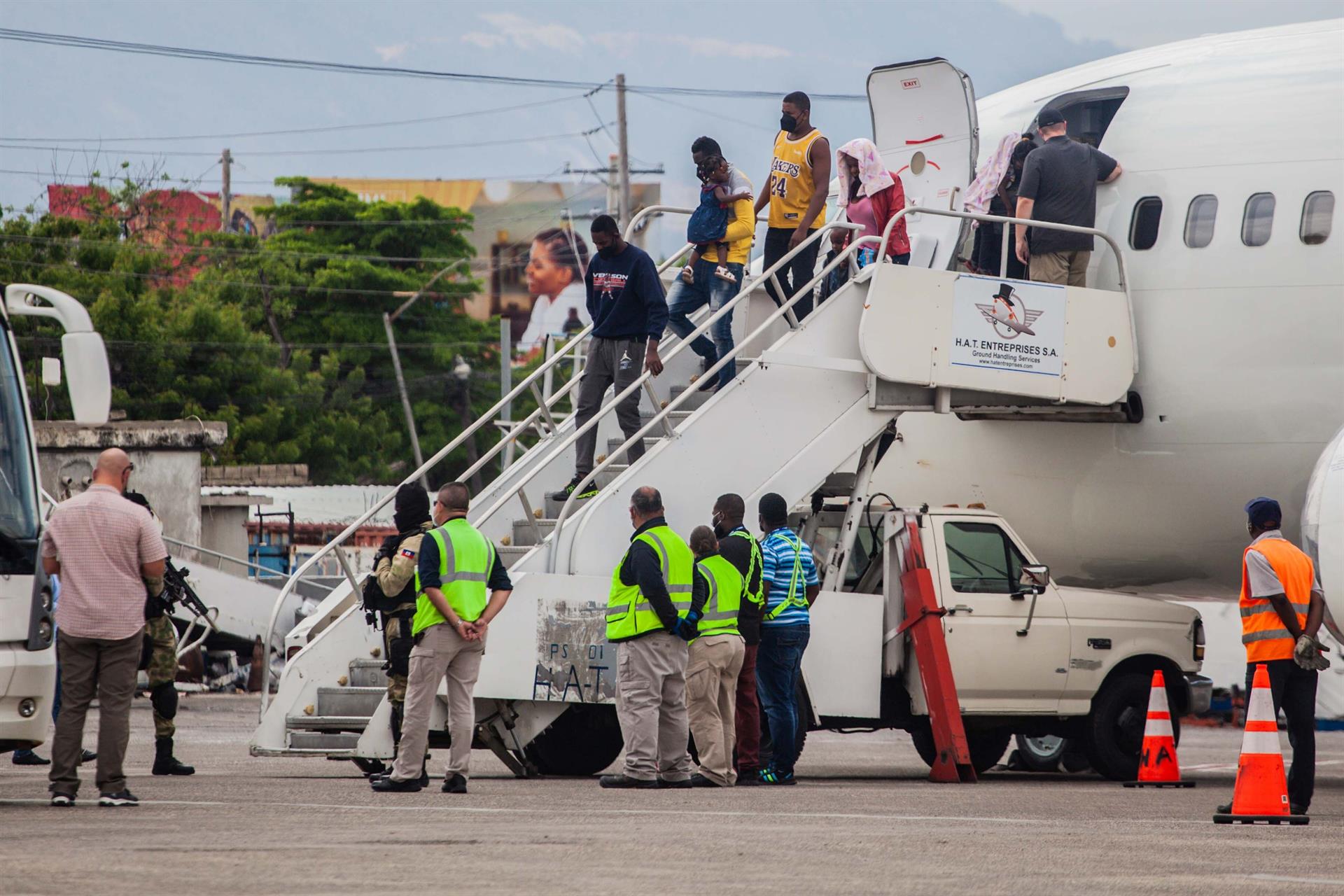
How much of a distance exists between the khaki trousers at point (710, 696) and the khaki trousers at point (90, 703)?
361 centimetres

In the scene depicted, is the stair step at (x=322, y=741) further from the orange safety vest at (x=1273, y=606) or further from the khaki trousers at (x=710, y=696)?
the orange safety vest at (x=1273, y=606)

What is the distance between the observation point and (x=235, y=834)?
8.10 m

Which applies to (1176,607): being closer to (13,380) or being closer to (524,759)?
(524,759)

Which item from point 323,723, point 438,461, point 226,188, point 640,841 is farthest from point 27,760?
point 226,188

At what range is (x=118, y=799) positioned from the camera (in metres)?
9.52

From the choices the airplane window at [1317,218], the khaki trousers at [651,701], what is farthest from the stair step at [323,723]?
the airplane window at [1317,218]

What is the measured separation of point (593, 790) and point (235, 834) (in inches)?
140

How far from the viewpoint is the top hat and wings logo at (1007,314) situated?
Result: 13.5 metres

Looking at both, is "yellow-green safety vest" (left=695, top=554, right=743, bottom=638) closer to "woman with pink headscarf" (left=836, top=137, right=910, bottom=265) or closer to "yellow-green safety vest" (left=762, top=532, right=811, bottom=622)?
"yellow-green safety vest" (left=762, top=532, right=811, bottom=622)

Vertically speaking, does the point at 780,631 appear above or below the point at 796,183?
below

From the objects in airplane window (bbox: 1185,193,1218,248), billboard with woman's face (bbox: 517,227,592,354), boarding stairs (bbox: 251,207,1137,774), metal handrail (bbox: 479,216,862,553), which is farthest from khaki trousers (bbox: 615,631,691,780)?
billboard with woman's face (bbox: 517,227,592,354)

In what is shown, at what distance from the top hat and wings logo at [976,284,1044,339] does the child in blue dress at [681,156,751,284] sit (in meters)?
1.89

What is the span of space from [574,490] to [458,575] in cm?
212

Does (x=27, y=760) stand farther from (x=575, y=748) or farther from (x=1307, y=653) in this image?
(x=1307, y=653)
